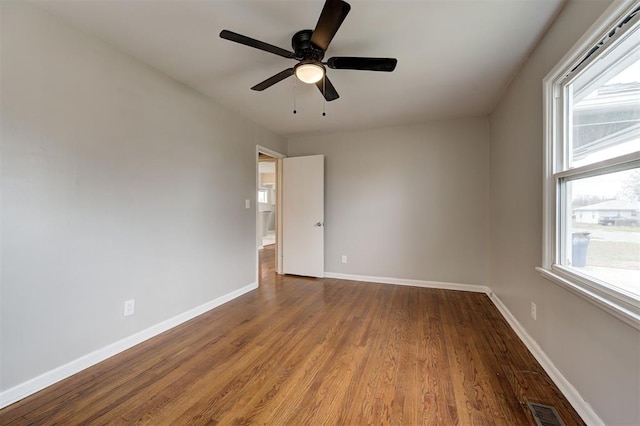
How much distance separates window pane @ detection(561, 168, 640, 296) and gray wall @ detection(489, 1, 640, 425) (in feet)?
0.65

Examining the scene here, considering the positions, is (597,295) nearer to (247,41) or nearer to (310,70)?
(310,70)

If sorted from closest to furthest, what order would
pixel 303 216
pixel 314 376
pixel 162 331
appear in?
pixel 314 376 < pixel 162 331 < pixel 303 216

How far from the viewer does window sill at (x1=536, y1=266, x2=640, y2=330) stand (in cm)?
111

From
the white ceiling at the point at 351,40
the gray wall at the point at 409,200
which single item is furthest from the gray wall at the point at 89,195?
the gray wall at the point at 409,200

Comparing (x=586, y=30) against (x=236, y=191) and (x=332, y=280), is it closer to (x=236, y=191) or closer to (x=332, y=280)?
(x=236, y=191)

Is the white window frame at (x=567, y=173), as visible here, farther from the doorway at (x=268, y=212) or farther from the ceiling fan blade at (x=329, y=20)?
the doorway at (x=268, y=212)

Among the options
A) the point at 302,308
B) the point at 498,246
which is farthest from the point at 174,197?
the point at 498,246

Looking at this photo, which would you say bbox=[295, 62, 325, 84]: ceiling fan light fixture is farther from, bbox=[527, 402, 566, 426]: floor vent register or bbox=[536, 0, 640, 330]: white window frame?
bbox=[527, 402, 566, 426]: floor vent register

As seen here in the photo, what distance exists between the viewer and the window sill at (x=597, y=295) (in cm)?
111

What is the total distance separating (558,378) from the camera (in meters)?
1.65

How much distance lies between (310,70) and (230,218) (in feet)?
6.99

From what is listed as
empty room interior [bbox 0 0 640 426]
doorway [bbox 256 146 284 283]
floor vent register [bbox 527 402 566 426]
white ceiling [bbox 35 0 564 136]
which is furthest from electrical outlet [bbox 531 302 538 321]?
doorway [bbox 256 146 284 283]

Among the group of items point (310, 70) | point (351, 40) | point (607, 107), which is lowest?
point (607, 107)

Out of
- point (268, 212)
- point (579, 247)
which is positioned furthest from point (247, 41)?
point (268, 212)
